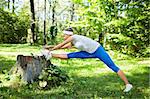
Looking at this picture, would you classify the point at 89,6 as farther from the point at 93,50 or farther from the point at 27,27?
the point at 27,27

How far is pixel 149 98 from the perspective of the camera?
752cm

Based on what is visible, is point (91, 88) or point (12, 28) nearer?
point (91, 88)

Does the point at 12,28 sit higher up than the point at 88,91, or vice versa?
the point at 88,91

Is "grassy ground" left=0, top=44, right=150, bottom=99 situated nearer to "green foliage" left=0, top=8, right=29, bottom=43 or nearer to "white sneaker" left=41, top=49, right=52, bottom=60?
"white sneaker" left=41, top=49, right=52, bottom=60

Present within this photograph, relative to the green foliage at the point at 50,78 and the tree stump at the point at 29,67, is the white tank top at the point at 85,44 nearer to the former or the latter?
the green foliage at the point at 50,78

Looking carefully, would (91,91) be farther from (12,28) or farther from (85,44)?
(12,28)

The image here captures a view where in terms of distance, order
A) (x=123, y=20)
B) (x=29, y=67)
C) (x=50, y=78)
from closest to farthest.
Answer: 1. (x=50, y=78)
2. (x=29, y=67)
3. (x=123, y=20)

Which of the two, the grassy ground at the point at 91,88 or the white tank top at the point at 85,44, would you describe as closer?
the grassy ground at the point at 91,88

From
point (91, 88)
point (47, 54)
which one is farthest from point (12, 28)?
point (91, 88)

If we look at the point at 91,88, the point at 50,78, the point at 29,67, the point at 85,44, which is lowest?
the point at 91,88

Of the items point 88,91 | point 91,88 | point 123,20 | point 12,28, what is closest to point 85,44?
point 88,91

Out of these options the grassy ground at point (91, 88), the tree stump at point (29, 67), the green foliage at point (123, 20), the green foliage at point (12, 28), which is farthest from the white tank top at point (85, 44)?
the green foliage at point (12, 28)

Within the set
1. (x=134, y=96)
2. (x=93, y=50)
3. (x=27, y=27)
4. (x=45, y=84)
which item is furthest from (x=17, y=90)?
(x=27, y=27)

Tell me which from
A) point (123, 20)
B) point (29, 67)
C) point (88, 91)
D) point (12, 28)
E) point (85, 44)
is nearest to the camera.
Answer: point (85, 44)
